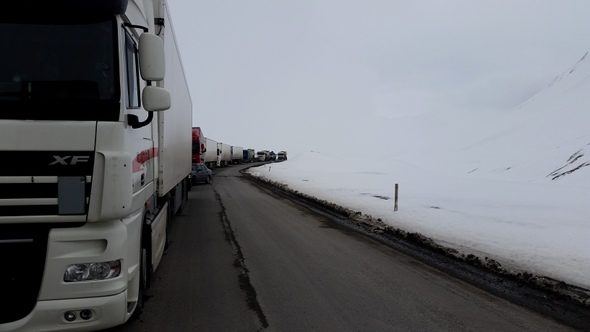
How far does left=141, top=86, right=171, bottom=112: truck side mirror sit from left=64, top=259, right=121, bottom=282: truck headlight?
1467 mm

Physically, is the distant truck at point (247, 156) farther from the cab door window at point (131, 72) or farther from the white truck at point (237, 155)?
the cab door window at point (131, 72)

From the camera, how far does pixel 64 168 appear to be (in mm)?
3869

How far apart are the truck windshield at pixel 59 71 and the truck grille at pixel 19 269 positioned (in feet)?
3.09

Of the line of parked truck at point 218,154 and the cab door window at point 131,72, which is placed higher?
the line of parked truck at point 218,154

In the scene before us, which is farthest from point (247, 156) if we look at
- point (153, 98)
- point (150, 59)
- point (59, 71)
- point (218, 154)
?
point (59, 71)

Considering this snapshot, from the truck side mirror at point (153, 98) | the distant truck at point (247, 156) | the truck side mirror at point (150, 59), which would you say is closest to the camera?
the truck side mirror at point (150, 59)

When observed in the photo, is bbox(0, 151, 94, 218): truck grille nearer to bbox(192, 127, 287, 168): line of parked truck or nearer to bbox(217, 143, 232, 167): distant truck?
Result: bbox(192, 127, 287, 168): line of parked truck

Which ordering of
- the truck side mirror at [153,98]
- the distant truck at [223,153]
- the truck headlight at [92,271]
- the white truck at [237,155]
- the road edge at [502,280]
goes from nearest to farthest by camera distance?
the truck headlight at [92,271] < the truck side mirror at [153,98] < the road edge at [502,280] < the distant truck at [223,153] < the white truck at [237,155]

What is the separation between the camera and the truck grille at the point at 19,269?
147 inches

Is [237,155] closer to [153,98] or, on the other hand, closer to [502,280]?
[502,280]

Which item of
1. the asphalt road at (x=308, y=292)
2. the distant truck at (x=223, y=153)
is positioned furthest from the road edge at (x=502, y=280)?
the distant truck at (x=223, y=153)

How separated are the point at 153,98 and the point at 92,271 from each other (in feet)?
A: 5.47

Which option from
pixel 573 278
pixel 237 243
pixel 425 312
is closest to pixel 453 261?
pixel 573 278

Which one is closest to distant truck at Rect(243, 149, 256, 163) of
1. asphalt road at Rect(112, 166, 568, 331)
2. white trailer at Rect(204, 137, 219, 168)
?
white trailer at Rect(204, 137, 219, 168)
